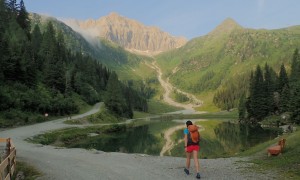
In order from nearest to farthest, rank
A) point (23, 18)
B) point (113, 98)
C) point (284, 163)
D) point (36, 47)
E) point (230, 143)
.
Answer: point (284, 163) → point (230, 143) → point (36, 47) → point (113, 98) → point (23, 18)

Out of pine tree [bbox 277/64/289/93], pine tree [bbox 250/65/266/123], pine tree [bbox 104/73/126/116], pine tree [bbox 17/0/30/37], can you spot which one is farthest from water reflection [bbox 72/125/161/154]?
pine tree [bbox 17/0/30/37]

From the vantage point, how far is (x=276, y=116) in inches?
5148

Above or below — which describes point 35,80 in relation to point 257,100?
above

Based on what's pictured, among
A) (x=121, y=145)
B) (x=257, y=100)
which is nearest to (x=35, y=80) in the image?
(x=121, y=145)

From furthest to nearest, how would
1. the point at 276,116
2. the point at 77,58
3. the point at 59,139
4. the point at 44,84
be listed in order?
the point at 77,58 → the point at 276,116 → the point at 44,84 → the point at 59,139

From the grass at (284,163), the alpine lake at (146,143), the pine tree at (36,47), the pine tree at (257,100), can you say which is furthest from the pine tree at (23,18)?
the grass at (284,163)

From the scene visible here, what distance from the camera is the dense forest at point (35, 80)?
8026cm

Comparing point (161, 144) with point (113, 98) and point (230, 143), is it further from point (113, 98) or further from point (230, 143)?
point (113, 98)

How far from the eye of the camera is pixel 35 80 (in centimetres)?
10444

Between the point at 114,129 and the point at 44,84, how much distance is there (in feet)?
104

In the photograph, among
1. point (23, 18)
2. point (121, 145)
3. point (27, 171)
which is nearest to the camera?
point (27, 171)

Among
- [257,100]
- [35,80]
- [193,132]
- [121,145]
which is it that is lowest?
[121,145]

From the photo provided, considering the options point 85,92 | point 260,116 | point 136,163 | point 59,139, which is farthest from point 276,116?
point 136,163

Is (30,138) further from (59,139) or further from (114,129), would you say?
(114,129)
